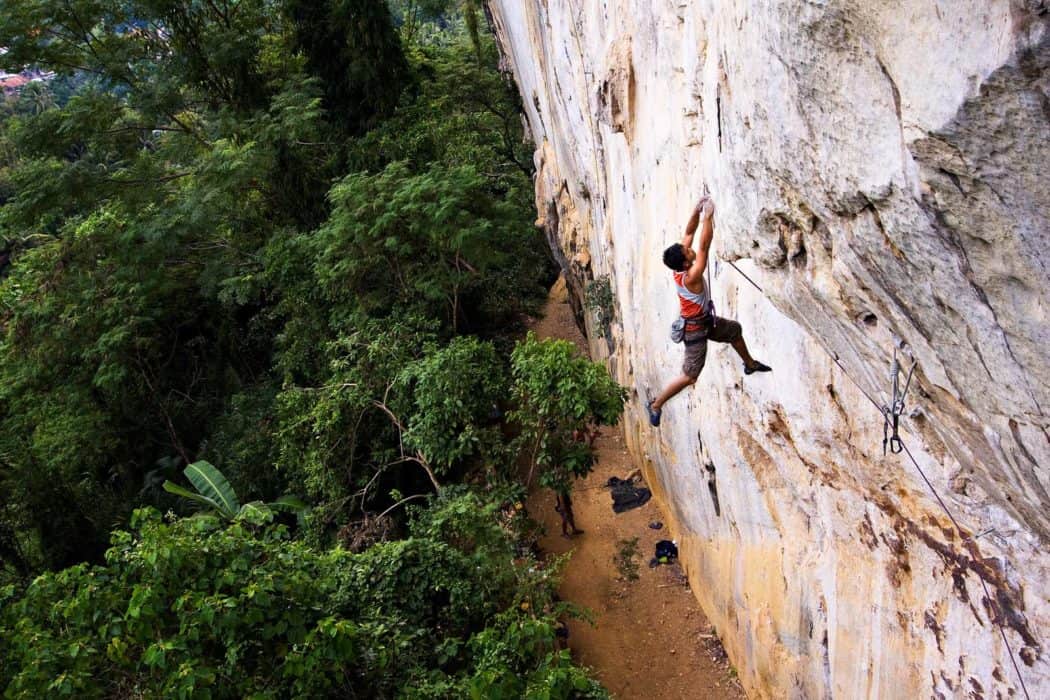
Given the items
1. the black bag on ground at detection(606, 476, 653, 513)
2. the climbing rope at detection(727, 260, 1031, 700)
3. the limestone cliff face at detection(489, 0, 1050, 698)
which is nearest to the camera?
the limestone cliff face at detection(489, 0, 1050, 698)

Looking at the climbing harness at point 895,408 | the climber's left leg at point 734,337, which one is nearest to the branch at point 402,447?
the climber's left leg at point 734,337

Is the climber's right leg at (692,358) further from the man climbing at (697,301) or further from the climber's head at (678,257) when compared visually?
the climber's head at (678,257)

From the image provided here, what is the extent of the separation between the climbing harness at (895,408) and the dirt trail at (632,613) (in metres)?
5.51

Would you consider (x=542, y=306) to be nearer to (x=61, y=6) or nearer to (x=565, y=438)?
(x=565, y=438)

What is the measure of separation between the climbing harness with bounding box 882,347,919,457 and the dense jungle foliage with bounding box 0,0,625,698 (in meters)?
3.32

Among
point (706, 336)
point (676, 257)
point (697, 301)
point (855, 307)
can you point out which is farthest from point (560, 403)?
point (855, 307)

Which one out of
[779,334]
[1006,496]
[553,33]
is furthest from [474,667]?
[553,33]

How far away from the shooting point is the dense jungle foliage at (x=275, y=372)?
647cm

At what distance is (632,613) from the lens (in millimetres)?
10297

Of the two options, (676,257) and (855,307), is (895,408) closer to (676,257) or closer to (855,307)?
(855,307)

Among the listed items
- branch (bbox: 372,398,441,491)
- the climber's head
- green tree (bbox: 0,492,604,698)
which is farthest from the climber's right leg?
branch (bbox: 372,398,441,491)

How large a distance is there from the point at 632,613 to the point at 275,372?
855cm

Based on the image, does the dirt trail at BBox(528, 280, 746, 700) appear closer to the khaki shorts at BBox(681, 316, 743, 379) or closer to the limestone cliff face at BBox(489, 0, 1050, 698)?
the limestone cliff face at BBox(489, 0, 1050, 698)

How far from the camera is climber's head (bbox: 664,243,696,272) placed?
5.20m
